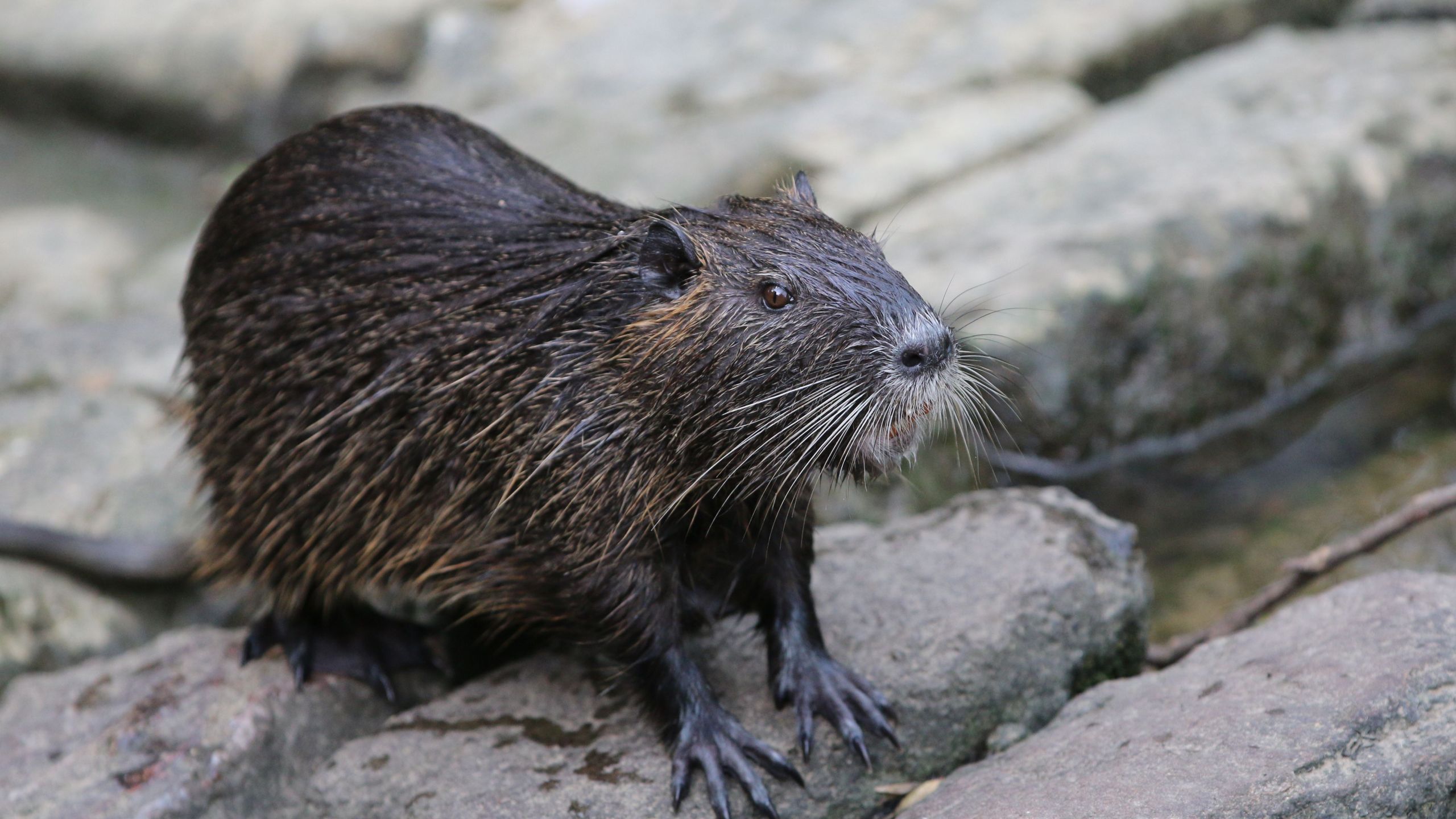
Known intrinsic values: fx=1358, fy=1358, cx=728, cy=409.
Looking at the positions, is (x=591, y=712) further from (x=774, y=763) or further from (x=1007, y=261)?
(x=1007, y=261)

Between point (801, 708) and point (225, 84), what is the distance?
27.8 feet

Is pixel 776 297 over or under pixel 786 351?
over

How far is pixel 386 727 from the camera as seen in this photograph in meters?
3.71

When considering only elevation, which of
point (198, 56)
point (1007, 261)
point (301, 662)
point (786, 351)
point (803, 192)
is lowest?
point (301, 662)

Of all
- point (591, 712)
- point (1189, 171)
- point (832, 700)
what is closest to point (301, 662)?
point (591, 712)

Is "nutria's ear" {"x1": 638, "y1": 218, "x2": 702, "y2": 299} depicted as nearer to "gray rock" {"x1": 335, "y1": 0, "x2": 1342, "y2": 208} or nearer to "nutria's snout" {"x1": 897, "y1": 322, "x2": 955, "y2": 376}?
"nutria's snout" {"x1": 897, "y1": 322, "x2": 955, "y2": 376}

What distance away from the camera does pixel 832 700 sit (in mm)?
3430

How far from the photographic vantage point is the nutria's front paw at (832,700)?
3.38 metres

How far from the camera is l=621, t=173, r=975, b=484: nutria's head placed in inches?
119

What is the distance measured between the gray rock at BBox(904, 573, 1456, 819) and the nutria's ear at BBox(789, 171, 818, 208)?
4.94 feet

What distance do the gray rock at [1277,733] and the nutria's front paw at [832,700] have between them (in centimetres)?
22

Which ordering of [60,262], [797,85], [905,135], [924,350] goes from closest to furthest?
[924,350], [905,135], [797,85], [60,262]

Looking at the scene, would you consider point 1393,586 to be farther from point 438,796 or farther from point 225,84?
point 225,84

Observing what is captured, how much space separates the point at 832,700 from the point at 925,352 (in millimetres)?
978
